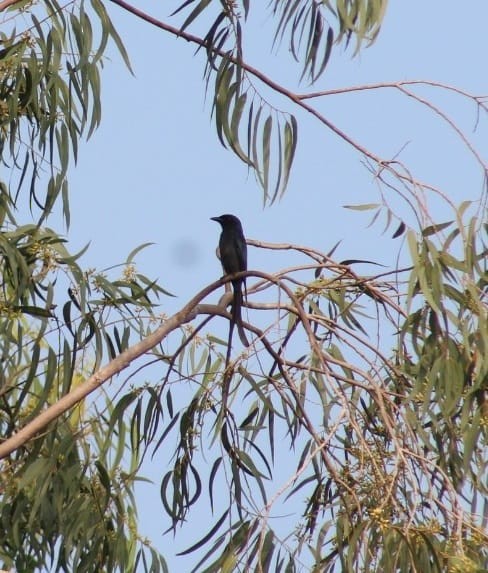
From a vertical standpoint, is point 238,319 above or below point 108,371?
above

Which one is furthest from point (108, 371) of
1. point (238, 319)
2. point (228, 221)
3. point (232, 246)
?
point (228, 221)

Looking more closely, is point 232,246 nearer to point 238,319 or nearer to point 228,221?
point 228,221

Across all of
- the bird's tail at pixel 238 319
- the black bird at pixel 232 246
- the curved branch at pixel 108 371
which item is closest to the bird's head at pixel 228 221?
the black bird at pixel 232 246

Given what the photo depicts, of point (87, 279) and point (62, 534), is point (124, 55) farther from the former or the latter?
point (62, 534)

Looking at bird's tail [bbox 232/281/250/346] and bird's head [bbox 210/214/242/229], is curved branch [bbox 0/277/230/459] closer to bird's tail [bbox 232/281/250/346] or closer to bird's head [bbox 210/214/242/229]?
bird's tail [bbox 232/281/250/346]

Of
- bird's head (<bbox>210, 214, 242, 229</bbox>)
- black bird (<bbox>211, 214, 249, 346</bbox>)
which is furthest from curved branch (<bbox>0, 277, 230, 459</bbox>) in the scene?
bird's head (<bbox>210, 214, 242, 229</bbox>)

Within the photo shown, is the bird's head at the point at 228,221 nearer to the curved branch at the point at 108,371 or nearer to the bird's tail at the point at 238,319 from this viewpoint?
the bird's tail at the point at 238,319

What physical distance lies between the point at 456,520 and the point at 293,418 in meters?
1.08

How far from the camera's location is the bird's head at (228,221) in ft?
20.5

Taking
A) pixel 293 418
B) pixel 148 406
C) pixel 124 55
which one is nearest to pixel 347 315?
pixel 293 418

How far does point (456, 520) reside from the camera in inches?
135

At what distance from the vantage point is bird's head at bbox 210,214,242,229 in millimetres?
6258

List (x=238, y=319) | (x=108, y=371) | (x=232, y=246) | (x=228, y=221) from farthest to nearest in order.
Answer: (x=228, y=221)
(x=232, y=246)
(x=238, y=319)
(x=108, y=371)

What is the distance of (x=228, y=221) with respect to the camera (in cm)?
630
